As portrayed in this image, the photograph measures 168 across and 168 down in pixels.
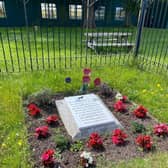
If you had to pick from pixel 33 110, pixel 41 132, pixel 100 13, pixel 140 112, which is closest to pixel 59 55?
pixel 33 110

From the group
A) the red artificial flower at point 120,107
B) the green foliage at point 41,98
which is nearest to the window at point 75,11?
the green foliage at point 41,98

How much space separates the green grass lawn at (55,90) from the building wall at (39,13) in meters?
13.1

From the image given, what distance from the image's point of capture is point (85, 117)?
292 centimetres

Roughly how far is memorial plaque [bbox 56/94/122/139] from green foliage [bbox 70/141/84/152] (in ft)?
0.28

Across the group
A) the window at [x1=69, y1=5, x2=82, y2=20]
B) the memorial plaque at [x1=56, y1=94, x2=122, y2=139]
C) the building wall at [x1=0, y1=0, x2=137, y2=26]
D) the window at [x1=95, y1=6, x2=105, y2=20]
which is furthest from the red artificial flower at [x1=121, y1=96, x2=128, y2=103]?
the window at [x1=95, y1=6, x2=105, y2=20]

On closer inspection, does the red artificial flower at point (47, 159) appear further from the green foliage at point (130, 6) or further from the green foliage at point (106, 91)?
the green foliage at point (130, 6)

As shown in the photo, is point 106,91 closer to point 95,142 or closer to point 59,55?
point 95,142

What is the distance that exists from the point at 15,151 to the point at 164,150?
191 centimetres

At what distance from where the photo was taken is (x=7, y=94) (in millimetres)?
3744

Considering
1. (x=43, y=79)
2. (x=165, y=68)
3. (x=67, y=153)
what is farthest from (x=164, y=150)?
(x=165, y=68)

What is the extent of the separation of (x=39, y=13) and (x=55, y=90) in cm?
1478

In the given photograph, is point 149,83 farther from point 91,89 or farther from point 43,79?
point 43,79

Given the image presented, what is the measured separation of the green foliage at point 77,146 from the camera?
2.54 m

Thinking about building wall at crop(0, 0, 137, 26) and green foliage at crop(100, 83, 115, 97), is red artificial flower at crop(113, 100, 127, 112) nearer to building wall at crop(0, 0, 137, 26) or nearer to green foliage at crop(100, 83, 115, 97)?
green foliage at crop(100, 83, 115, 97)
